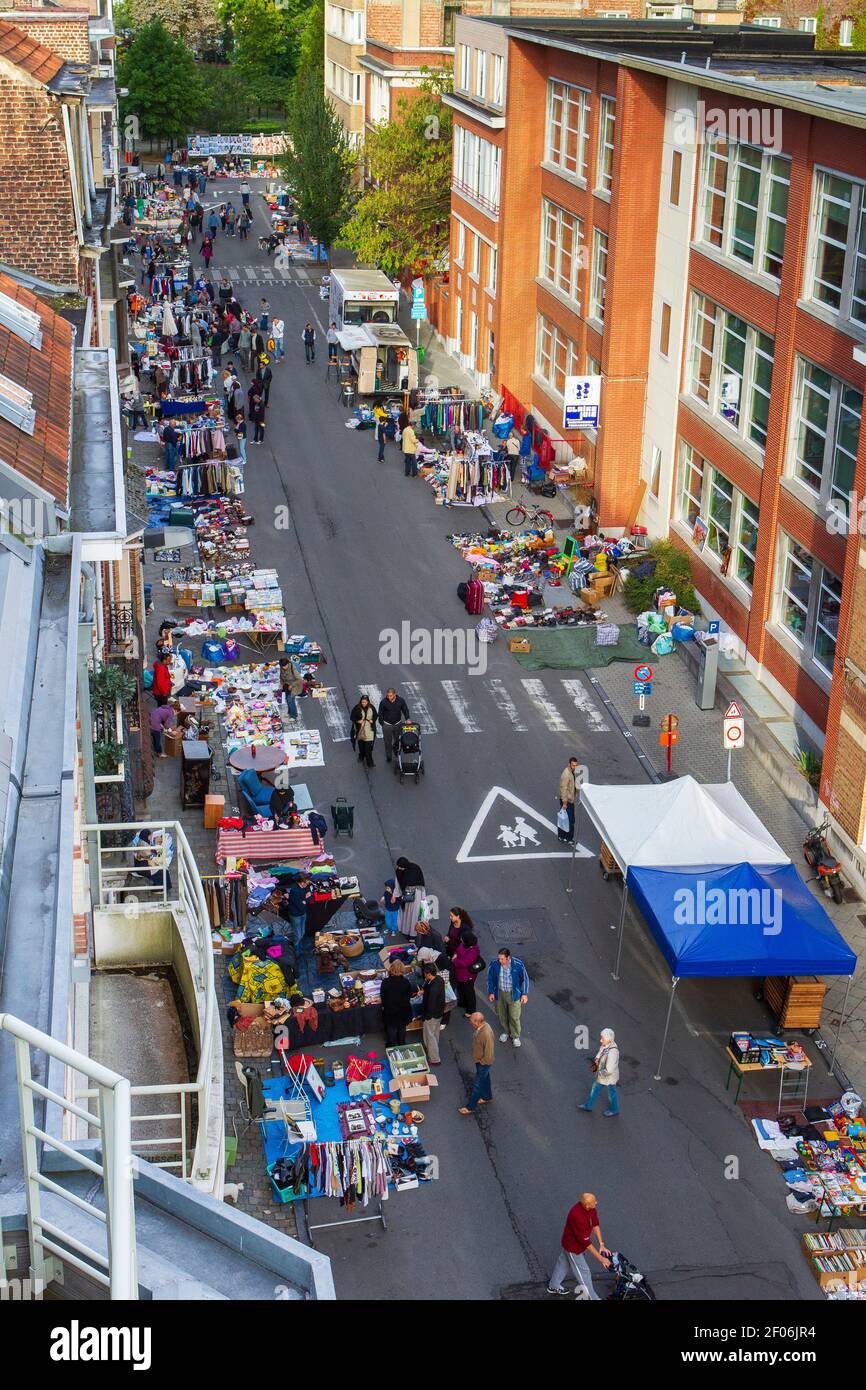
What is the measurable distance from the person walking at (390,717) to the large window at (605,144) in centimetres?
1669

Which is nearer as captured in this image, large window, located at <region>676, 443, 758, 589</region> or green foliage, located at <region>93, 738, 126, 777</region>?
green foliage, located at <region>93, 738, 126, 777</region>

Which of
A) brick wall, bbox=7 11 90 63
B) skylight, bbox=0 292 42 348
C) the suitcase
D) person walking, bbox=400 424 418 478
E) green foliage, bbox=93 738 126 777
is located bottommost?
the suitcase

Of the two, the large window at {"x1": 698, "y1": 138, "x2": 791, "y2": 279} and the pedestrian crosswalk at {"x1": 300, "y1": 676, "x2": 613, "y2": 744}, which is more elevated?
the large window at {"x1": 698, "y1": 138, "x2": 791, "y2": 279}

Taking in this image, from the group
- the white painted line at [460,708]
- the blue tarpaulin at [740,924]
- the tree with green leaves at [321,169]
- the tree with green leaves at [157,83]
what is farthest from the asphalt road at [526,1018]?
the tree with green leaves at [157,83]

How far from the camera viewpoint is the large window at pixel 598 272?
38.4m

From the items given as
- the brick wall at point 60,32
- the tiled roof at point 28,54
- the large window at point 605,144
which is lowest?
the large window at point 605,144

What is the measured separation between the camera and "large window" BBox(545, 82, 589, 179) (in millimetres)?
39500

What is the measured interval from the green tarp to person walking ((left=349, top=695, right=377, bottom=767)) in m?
5.49

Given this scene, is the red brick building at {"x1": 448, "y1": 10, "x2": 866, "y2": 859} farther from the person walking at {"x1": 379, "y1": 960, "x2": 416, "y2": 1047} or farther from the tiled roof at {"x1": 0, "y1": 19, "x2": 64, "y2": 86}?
the tiled roof at {"x1": 0, "y1": 19, "x2": 64, "y2": 86}

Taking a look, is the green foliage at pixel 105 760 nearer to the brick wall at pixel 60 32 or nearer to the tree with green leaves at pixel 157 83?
the brick wall at pixel 60 32

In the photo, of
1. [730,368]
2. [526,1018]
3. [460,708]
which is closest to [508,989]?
[526,1018]

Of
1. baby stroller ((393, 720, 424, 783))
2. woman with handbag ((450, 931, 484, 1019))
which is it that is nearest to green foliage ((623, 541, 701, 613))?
baby stroller ((393, 720, 424, 783))

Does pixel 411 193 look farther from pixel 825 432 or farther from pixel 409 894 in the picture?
pixel 409 894
